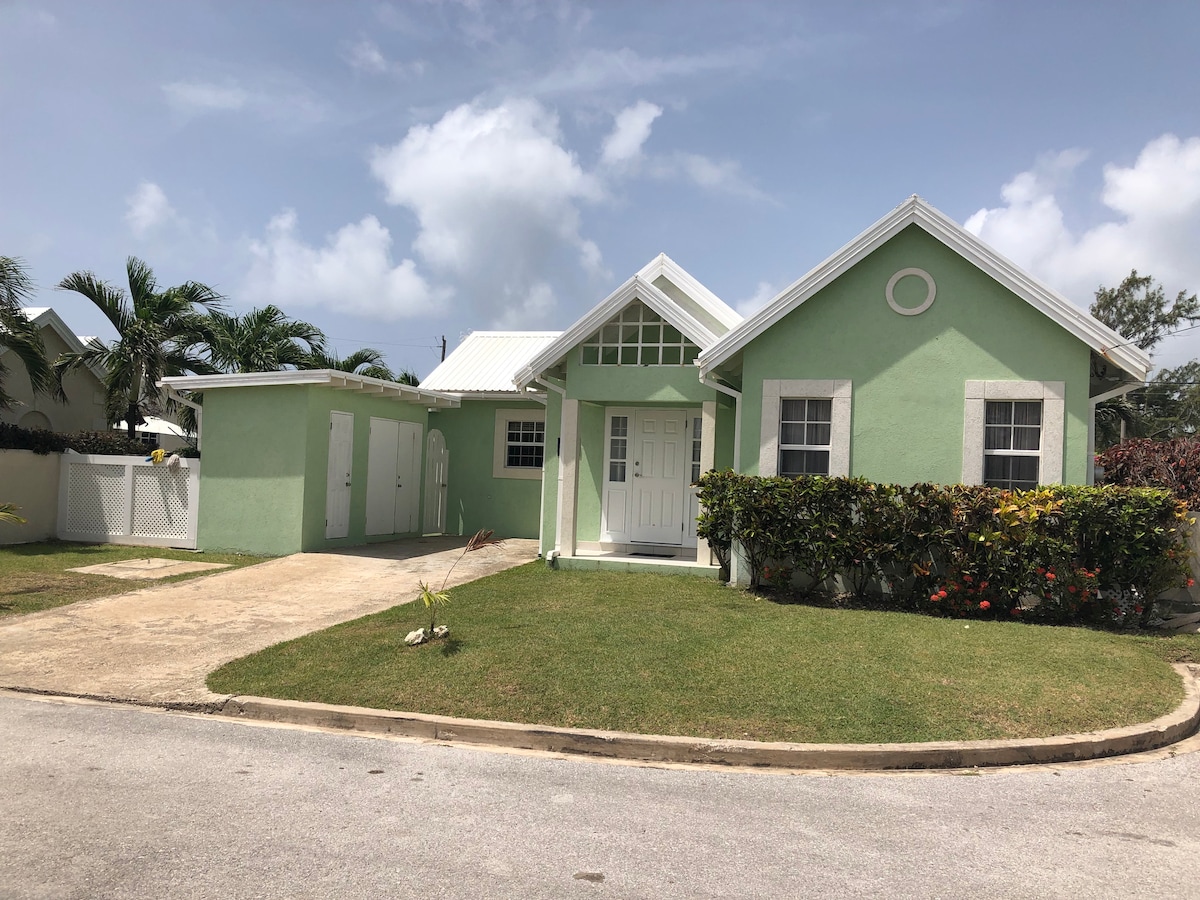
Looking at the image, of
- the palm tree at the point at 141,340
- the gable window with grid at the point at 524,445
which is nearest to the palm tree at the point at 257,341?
the palm tree at the point at 141,340

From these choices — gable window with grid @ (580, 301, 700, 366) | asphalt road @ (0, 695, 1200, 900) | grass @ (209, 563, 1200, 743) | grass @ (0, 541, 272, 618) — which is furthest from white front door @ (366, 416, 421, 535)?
asphalt road @ (0, 695, 1200, 900)

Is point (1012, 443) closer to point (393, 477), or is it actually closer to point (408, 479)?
point (393, 477)

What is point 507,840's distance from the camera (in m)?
4.52

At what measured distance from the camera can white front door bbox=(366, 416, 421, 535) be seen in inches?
655

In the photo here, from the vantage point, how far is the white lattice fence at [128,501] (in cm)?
1561

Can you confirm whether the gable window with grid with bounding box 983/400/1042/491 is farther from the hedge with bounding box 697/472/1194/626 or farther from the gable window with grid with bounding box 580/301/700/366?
the gable window with grid with bounding box 580/301/700/366

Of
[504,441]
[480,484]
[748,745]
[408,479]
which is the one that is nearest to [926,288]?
[748,745]

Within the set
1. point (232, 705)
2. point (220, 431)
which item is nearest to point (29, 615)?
point (232, 705)

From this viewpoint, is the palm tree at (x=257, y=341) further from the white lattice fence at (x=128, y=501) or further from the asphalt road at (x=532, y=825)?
the asphalt road at (x=532, y=825)

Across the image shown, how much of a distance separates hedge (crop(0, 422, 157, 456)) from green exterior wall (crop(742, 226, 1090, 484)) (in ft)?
43.3

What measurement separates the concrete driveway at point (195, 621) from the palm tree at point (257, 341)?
25.6 feet

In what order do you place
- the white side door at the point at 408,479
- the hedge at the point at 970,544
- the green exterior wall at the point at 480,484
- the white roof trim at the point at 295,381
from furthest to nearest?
the green exterior wall at the point at 480,484, the white side door at the point at 408,479, the white roof trim at the point at 295,381, the hedge at the point at 970,544

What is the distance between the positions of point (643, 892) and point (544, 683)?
3375 mm

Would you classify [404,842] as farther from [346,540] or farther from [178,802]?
[346,540]
